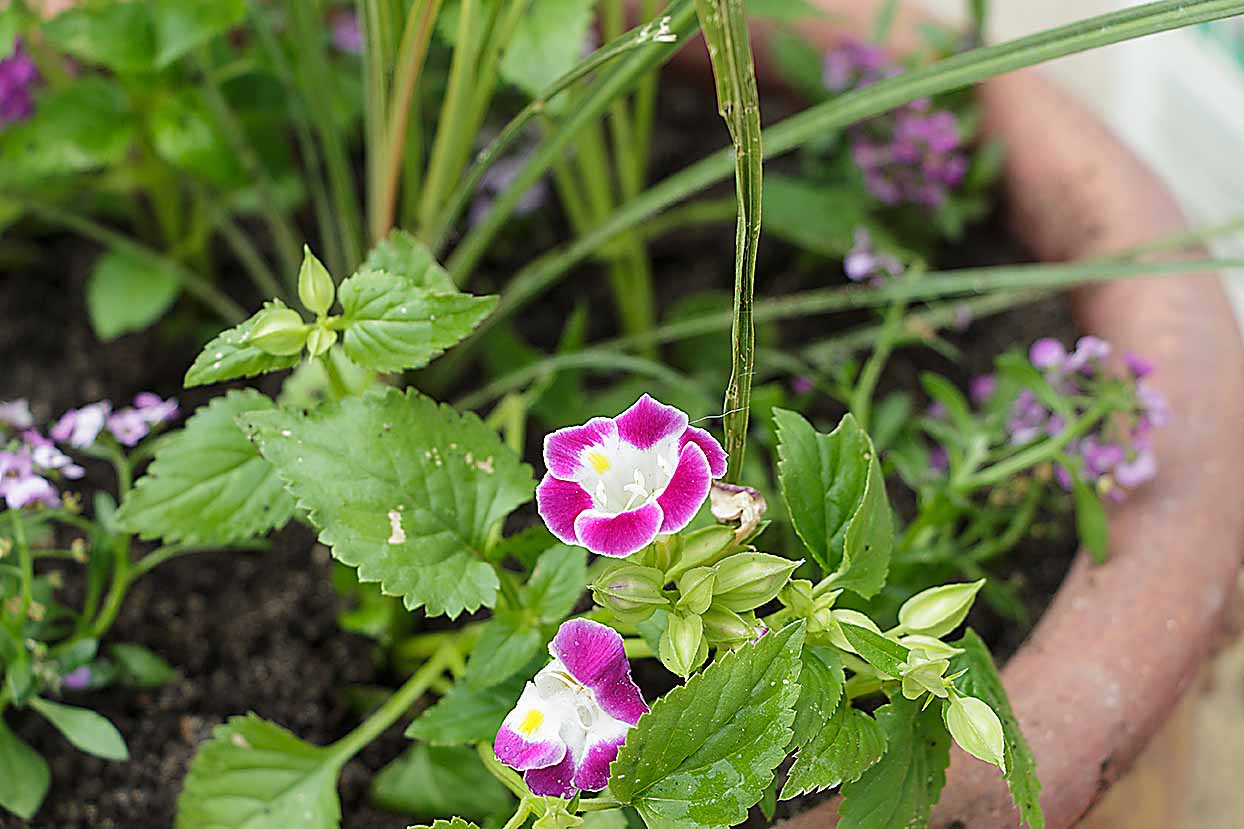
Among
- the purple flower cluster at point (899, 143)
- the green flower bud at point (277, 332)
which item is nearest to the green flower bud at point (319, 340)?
the green flower bud at point (277, 332)

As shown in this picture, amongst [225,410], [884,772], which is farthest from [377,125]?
[884,772]

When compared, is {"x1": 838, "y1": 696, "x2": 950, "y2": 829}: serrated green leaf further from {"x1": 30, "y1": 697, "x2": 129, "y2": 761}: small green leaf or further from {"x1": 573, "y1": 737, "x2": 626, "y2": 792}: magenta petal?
{"x1": 30, "y1": 697, "x2": 129, "y2": 761}: small green leaf

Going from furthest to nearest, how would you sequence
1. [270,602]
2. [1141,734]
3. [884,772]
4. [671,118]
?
[671,118] → [270,602] → [1141,734] → [884,772]

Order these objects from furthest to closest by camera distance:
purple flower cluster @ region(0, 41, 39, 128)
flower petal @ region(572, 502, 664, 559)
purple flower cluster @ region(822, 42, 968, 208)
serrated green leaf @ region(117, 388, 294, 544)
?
purple flower cluster @ region(822, 42, 968, 208), purple flower cluster @ region(0, 41, 39, 128), serrated green leaf @ region(117, 388, 294, 544), flower petal @ region(572, 502, 664, 559)

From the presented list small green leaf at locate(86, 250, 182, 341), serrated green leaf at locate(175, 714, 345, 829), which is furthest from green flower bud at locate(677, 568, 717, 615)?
small green leaf at locate(86, 250, 182, 341)

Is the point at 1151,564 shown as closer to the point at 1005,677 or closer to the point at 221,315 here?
the point at 1005,677

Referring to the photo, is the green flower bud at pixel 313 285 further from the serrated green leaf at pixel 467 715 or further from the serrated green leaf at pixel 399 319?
the serrated green leaf at pixel 467 715
